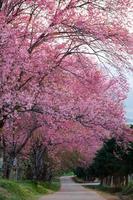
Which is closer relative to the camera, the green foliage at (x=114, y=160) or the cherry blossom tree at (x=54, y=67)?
the cherry blossom tree at (x=54, y=67)

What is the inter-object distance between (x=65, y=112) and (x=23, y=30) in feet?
10.7

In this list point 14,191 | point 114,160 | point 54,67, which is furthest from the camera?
point 114,160

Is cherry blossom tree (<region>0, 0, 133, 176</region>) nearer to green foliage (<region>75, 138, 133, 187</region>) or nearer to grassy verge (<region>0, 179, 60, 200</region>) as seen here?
grassy verge (<region>0, 179, 60, 200</region>)

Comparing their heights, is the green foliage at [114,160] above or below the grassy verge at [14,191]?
above

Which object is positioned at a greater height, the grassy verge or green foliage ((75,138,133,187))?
green foliage ((75,138,133,187))

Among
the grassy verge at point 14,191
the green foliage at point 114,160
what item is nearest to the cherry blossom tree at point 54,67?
the grassy verge at point 14,191

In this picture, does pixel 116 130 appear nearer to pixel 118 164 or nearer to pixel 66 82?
pixel 66 82

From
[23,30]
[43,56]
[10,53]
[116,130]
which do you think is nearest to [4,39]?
[10,53]

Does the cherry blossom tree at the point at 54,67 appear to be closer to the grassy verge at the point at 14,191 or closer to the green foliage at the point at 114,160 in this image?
the grassy verge at the point at 14,191

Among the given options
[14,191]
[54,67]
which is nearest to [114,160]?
[14,191]

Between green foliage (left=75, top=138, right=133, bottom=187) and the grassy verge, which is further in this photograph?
green foliage (left=75, top=138, right=133, bottom=187)

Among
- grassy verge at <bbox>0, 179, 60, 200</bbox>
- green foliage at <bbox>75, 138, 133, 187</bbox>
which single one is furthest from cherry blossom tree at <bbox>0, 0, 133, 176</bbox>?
green foliage at <bbox>75, 138, 133, 187</bbox>

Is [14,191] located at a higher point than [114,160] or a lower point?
lower

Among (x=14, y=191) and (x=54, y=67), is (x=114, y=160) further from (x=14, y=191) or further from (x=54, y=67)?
(x=54, y=67)
